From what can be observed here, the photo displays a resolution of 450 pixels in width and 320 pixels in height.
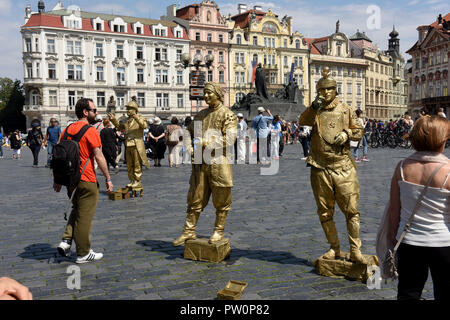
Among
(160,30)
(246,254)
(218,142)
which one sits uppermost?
(160,30)

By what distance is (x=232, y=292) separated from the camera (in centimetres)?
380

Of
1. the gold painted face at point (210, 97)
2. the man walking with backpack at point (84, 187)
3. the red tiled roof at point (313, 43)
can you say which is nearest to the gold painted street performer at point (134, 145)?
the man walking with backpack at point (84, 187)

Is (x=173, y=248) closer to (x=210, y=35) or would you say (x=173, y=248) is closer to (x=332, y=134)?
(x=332, y=134)

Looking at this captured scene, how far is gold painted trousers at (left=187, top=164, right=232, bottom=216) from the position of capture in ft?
16.9

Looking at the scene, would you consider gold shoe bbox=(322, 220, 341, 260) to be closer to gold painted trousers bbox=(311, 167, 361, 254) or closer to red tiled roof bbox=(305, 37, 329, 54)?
gold painted trousers bbox=(311, 167, 361, 254)

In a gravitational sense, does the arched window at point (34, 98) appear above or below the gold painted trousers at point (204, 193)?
above

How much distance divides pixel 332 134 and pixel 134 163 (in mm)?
5788

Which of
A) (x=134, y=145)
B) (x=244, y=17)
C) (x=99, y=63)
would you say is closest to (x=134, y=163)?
(x=134, y=145)

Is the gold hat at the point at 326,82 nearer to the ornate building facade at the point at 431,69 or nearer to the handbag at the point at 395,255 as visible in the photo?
the handbag at the point at 395,255

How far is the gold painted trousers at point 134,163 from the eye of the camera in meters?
9.47

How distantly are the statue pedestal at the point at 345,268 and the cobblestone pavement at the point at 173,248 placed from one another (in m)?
0.09
